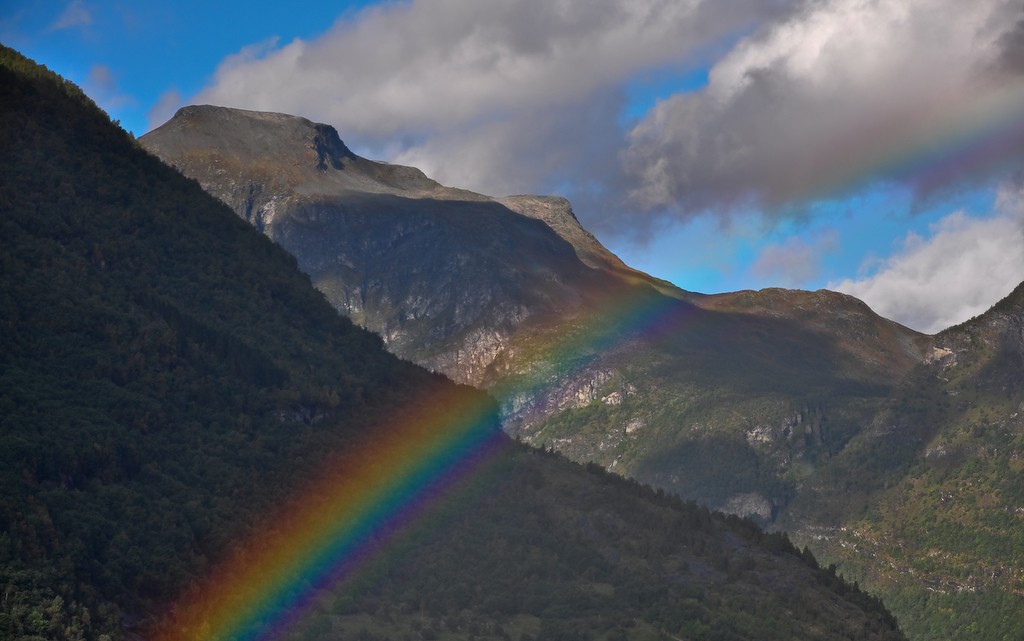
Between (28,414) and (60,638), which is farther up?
(28,414)

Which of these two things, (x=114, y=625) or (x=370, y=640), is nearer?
(x=114, y=625)

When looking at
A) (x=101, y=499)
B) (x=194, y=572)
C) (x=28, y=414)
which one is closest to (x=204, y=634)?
(x=194, y=572)

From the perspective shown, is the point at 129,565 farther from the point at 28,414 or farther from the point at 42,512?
the point at 28,414

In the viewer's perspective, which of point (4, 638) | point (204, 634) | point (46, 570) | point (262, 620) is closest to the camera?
point (4, 638)

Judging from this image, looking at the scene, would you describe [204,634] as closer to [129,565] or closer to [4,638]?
[129,565]

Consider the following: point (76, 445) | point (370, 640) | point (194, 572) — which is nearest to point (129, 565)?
point (194, 572)

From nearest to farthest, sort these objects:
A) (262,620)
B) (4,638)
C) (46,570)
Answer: (4,638) → (46,570) → (262,620)

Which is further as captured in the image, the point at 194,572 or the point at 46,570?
the point at 194,572

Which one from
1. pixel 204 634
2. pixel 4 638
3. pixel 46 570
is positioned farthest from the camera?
pixel 204 634

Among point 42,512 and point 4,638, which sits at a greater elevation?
point 42,512

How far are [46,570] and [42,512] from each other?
37.3ft

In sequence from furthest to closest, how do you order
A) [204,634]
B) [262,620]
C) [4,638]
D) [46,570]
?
[262,620], [204,634], [46,570], [4,638]

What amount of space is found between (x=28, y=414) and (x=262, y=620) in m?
40.0

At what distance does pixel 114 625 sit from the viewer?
547ft
